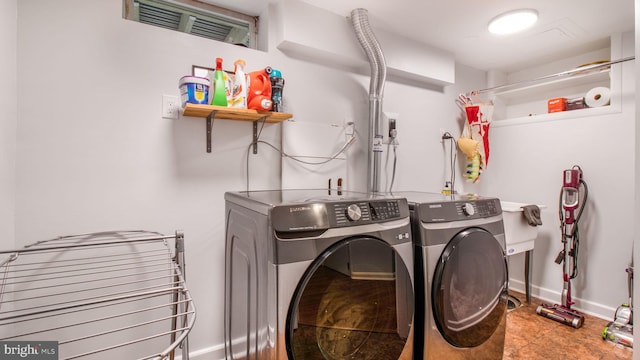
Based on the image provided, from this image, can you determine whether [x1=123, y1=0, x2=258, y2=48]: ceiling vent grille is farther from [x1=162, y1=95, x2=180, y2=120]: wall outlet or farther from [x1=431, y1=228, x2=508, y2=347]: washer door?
[x1=431, y1=228, x2=508, y2=347]: washer door

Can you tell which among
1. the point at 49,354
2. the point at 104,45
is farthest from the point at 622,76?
the point at 49,354

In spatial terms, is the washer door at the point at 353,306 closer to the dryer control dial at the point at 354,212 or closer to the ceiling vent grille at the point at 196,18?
the dryer control dial at the point at 354,212

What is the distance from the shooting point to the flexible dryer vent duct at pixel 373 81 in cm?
222

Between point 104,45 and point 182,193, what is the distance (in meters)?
0.88

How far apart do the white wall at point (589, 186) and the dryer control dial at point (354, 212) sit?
250 cm

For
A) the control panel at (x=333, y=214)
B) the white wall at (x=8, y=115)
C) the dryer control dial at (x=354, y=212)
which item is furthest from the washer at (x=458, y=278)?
the white wall at (x=8, y=115)

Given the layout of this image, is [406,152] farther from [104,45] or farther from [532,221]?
[104,45]

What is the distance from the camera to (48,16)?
1516 mm

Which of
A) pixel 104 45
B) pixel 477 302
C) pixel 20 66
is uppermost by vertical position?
pixel 104 45

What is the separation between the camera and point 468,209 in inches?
64.2

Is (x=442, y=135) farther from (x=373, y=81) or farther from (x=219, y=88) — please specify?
(x=219, y=88)

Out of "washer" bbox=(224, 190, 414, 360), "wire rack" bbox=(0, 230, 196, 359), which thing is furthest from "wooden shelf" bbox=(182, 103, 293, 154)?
"wire rack" bbox=(0, 230, 196, 359)

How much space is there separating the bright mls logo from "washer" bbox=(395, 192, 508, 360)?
1.41 meters

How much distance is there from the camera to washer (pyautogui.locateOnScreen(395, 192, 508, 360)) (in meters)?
1.49
